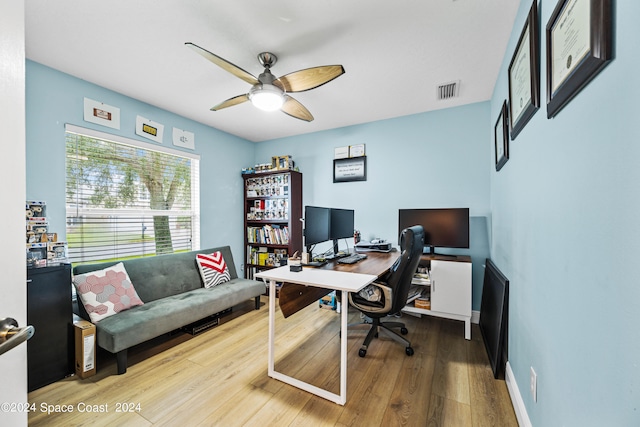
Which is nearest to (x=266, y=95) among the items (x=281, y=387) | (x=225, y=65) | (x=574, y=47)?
(x=225, y=65)

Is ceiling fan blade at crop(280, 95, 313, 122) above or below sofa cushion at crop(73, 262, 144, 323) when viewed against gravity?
above

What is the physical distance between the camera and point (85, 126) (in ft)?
8.17

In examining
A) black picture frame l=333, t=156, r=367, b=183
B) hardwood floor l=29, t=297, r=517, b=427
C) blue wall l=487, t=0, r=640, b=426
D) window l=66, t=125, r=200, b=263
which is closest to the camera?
blue wall l=487, t=0, r=640, b=426

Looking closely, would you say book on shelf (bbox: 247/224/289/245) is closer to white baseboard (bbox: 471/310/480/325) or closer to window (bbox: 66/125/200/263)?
window (bbox: 66/125/200/263)

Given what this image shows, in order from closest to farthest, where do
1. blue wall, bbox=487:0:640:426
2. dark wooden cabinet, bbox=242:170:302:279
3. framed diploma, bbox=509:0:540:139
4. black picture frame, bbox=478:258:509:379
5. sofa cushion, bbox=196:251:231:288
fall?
blue wall, bbox=487:0:640:426 → framed diploma, bbox=509:0:540:139 → black picture frame, bbox=478:258:509:379 → sofa cushion, bbox=196:251:231:288 → dark wooden cabinet, bbox=242:170:302:279

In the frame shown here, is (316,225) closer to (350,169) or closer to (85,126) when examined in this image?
(350,169)

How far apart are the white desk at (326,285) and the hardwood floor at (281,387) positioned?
0.05 meters

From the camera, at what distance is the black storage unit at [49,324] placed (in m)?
1.75

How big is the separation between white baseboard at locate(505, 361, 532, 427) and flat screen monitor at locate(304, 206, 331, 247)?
66.1 inches

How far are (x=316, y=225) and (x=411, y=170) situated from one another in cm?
165

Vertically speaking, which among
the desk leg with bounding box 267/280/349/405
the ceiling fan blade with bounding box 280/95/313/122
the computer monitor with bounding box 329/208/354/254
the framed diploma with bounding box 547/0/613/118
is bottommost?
the desk leg with bounding box 267/280/349/405

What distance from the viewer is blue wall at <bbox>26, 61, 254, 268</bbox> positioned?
7.13ft

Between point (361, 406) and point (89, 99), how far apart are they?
140 inches

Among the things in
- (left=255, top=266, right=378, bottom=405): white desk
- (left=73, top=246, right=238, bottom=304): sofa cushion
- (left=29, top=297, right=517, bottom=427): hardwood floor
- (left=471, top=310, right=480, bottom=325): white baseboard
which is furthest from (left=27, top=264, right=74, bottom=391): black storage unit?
(left=471, top=310, right=480, bottom=325): white baseboard
